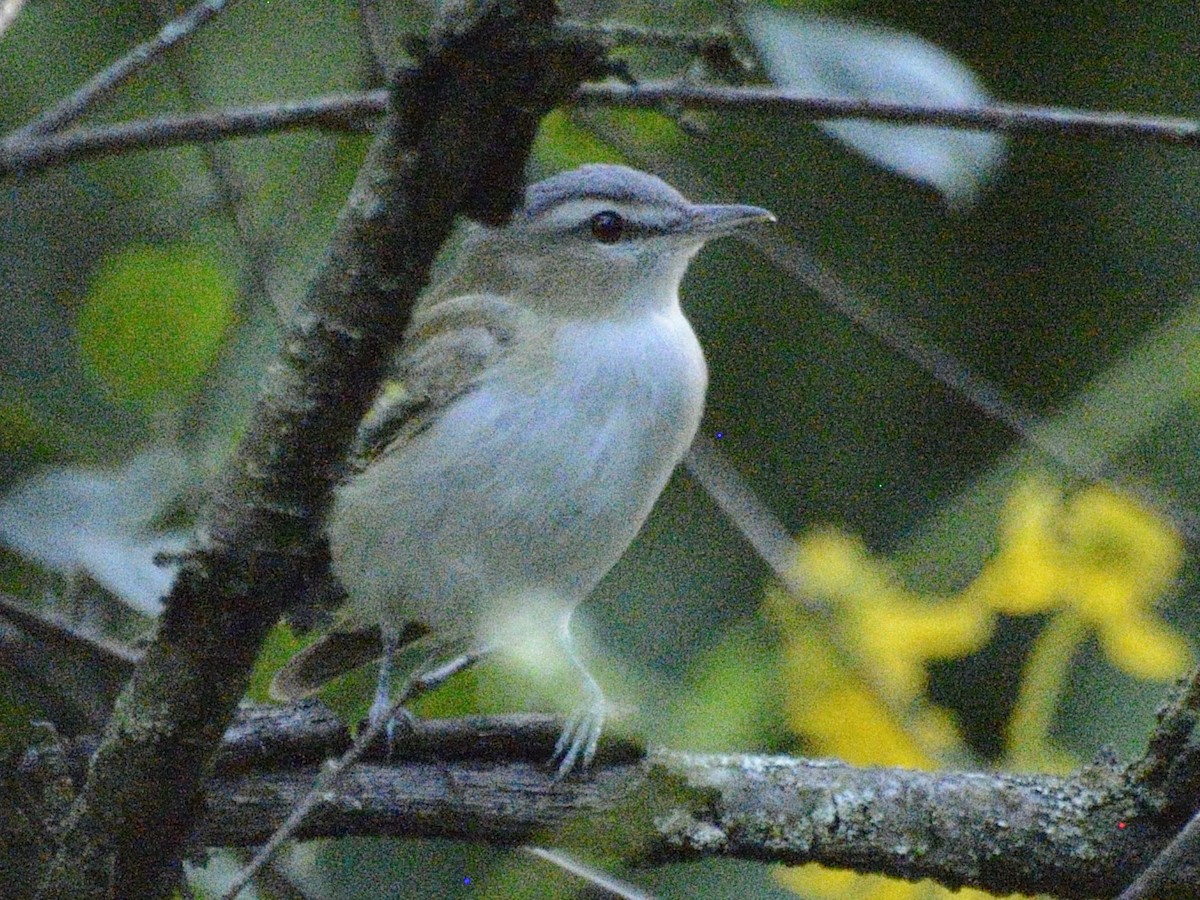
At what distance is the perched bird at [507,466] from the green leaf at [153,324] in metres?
0.40

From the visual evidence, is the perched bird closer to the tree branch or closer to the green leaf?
the green leaf

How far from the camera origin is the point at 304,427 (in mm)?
1733

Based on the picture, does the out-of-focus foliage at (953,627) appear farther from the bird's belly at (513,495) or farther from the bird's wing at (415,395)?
the bird's wing at (415,395)

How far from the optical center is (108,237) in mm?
4469

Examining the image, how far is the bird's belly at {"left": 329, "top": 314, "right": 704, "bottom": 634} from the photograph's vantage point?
297 centimetres

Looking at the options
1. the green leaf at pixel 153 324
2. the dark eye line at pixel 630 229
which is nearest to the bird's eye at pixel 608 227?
the dark eye line at pixel 630 229

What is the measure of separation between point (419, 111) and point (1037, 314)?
4.19m

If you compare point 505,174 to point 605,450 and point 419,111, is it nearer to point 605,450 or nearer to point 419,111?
point 419,111

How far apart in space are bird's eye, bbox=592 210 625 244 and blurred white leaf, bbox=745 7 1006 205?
0.63 meters

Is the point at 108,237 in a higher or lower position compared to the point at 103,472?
higher

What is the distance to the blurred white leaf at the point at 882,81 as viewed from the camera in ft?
9.44

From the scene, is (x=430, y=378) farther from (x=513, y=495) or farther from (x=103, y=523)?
(x=103, y=523)

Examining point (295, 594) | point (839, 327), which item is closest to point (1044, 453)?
point (295, 594)

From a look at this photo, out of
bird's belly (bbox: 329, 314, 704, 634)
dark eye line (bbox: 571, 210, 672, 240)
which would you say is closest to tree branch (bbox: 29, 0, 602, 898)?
bird's belly (bbox: 329, 314, 704, 634)
